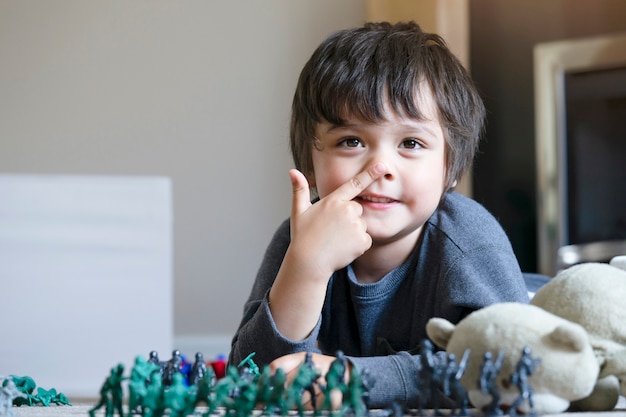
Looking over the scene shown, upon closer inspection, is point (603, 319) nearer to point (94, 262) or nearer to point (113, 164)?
point (94, 262)

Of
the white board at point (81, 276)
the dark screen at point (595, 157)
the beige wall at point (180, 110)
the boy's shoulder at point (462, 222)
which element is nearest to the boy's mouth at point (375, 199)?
the boy's shoulder at point (462, 222)

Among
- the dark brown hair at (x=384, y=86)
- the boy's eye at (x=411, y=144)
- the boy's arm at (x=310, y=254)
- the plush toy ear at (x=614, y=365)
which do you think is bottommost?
the plush toy ear at (x=614, y=365)

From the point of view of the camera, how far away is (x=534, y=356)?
1.63 feet

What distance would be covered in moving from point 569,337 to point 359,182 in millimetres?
369

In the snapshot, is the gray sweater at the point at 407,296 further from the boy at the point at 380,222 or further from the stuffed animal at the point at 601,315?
the stuffed animal at the point at 601,315

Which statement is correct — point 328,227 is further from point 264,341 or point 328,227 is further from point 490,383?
point 490,383

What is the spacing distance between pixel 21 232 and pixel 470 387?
5.20ft

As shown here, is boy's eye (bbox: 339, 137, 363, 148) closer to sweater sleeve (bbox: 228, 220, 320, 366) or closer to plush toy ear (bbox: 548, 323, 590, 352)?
sweater sleeve (bbox: 228, 220, 320, 366)

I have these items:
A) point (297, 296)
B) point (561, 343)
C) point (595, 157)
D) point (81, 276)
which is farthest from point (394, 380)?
point (595, 157)

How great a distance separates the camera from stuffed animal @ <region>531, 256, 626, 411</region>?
0.56 metres

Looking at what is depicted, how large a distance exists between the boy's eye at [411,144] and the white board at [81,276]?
1.18 m

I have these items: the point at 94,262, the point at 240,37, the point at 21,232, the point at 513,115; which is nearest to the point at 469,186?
the point at 513,115

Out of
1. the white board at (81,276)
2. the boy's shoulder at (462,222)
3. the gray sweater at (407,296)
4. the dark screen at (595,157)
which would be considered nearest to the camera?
the gray sweater at (407,296)

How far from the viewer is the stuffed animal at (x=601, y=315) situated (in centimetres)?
56
